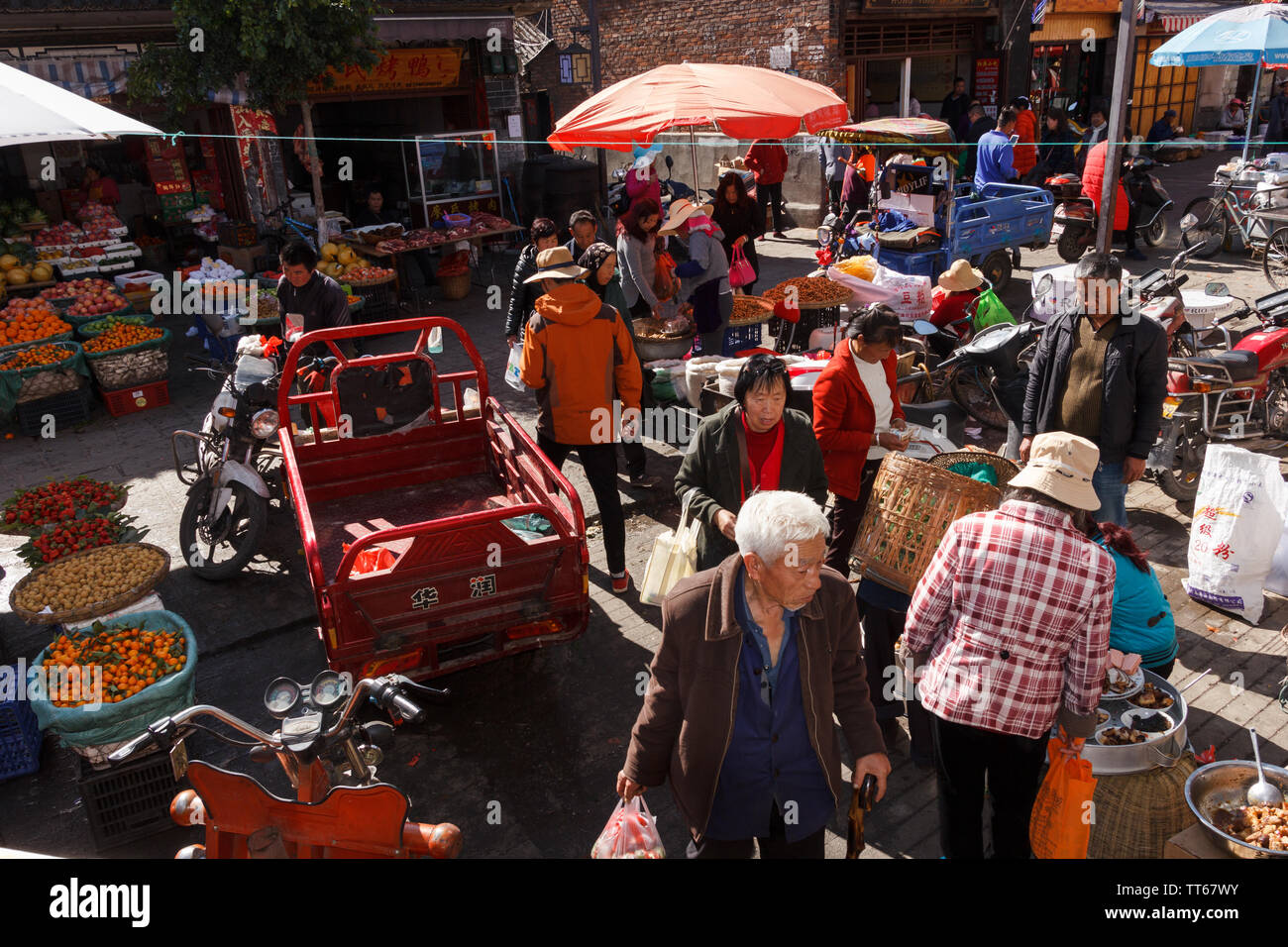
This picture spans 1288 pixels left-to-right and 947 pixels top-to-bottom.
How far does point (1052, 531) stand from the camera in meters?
3.23

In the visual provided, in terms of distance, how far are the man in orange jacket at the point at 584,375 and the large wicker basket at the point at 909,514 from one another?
1903 millimetres

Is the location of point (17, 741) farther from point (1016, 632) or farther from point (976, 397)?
point (976, 397)

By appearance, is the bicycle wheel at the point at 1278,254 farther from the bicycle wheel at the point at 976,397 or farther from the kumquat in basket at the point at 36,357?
the kumquat in basket at the point at 36,357

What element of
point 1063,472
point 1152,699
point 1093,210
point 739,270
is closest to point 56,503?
point 1063,472

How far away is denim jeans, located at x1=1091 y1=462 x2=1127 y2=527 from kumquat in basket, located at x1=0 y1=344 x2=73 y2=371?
9.43 metres

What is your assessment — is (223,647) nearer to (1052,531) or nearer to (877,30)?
(1052,531)

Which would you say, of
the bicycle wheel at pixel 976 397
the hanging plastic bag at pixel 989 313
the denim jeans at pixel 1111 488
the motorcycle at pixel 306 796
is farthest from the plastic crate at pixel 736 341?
the motorcycle at pixel 306 796

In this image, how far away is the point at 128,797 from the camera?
448 cm

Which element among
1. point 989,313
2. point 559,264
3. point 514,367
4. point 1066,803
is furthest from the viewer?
point 989,313

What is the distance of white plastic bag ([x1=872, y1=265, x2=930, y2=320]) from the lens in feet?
31.6

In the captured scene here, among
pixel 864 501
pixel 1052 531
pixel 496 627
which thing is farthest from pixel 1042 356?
pixel 496 627

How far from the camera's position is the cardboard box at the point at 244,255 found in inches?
542

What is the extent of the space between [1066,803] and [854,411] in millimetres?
2171

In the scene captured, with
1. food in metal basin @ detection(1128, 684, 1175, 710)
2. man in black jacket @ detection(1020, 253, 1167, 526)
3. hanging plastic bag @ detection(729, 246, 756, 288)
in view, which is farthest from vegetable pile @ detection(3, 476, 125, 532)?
hanging plastic bag @ detection(729, 246, 756, 288)
